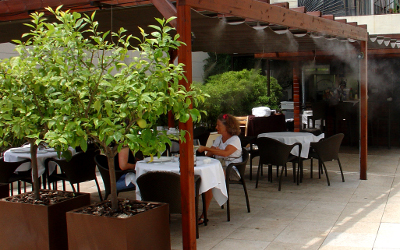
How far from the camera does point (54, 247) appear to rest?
11.2 feet

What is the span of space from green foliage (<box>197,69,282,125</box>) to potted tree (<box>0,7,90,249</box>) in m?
10.3

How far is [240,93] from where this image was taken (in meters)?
14.6

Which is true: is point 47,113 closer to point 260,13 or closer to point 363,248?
point 260,13

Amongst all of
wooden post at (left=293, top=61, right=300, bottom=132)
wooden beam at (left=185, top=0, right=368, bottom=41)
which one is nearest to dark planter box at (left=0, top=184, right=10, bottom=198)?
wooden beam at (left=185, top=0, right=368, bottom=41)

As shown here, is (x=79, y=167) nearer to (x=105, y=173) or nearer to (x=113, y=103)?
(x=105, y=173)

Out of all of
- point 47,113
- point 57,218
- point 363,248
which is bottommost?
point 363,248

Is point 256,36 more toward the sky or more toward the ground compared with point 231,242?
more toward the sky

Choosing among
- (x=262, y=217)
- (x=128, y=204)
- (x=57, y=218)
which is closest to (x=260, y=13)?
(x=262, y=217)

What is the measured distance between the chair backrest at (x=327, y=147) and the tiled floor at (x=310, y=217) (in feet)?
1.41

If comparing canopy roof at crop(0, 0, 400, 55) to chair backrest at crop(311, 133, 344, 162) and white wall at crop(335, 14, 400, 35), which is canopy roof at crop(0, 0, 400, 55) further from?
white wall at crop(335, 14, 400, 35)

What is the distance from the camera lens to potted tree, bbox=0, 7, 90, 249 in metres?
3.12

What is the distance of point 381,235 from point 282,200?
1645 mm

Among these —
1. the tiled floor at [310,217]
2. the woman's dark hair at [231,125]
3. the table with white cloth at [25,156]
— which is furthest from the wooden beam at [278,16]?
the table with white cloth at [25,156]

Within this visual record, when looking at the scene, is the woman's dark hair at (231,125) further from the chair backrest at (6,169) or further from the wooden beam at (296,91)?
the wooden beam at (296,91)
